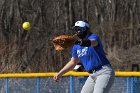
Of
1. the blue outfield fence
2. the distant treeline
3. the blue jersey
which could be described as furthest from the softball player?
the distant treeline

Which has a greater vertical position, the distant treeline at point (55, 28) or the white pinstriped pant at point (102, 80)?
the white pinstriped pant at point (102, 80)

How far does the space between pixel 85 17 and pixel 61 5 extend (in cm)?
148

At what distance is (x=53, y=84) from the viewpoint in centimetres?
1228

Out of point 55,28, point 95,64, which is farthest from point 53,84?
point 55,28

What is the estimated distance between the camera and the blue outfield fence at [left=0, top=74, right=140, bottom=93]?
10500mm

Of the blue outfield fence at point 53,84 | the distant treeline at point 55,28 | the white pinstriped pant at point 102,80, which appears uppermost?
the white pinstriped pant at point 102,80

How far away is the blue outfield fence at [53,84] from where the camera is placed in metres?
10.5

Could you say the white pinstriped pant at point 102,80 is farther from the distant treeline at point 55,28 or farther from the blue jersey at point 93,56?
the distant treeline at point 55,28

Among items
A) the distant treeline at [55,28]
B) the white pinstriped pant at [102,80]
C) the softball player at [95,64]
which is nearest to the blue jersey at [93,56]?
the softball player at [95,64]

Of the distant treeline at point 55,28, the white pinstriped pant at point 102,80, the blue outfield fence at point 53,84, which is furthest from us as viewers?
the distant treeline at point 55,28

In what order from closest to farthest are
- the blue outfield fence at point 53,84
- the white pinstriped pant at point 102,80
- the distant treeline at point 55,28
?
the white pinstriped pant at point 102,80 < the blue outfield fence at point 53,84 < the distant treeline at point 55,28

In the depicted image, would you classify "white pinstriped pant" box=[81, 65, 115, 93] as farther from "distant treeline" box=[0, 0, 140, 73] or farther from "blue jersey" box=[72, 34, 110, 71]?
"distant treeline" box=[0, 0, 140, 73]

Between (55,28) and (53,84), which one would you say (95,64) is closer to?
(53,84)

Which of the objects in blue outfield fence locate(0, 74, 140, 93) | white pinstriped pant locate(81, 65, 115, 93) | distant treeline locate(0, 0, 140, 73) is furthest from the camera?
distant treeline locate(0, 0, 140, 73)
